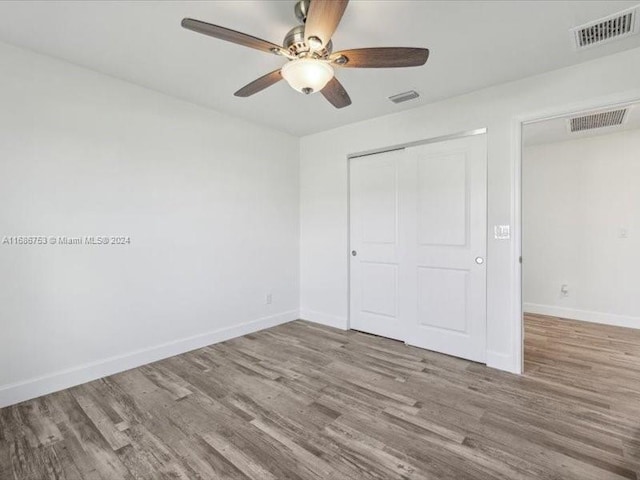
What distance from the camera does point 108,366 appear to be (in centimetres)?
267

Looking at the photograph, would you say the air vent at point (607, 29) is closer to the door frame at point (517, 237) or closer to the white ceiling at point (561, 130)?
the door frame at point (517, 237)

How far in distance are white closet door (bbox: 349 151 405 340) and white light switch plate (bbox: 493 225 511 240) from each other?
0.97m

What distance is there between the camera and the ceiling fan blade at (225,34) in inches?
58.4

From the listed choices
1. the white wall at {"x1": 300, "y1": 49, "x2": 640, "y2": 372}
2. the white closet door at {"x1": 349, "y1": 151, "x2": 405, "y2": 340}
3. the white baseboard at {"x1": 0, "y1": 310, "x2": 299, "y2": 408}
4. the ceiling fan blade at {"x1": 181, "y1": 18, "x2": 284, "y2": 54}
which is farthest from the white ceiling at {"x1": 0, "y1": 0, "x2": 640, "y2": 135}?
the white baseboard at {"x1": 0, "y1": 310, "x2": 299, "y2": 408}

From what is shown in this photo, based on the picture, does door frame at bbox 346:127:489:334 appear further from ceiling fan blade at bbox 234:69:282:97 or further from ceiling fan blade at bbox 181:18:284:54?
ceiling fan blade at bbox 181:18:284:54

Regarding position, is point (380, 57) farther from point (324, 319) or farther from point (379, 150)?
point (324, 319)

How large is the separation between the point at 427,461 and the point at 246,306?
257 centimetres

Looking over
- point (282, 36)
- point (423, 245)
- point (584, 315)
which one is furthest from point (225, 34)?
point (584, 315)

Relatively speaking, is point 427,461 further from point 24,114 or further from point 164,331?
point 24,114

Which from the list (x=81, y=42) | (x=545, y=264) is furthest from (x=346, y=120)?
(x=545, y=264)

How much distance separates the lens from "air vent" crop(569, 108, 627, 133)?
11.3 feet

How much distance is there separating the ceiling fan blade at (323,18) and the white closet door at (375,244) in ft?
6.86

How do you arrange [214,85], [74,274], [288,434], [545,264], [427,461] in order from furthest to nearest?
[545,264], [214,85], [74,274], [288,434], [427,461]

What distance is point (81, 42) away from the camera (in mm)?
2203
